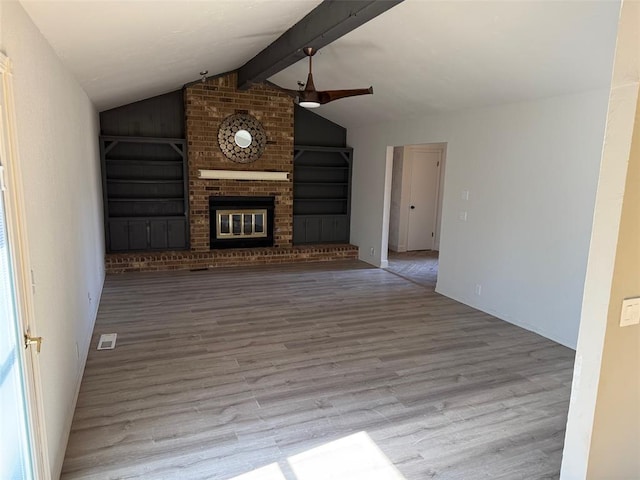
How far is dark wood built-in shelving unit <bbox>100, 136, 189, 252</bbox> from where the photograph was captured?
673 centimetres

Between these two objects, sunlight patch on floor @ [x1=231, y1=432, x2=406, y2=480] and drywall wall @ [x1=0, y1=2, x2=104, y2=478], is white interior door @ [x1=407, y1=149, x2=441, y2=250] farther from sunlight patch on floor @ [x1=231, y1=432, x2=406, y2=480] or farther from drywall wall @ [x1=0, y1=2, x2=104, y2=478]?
sunlight patch on floor @ [x1=231, y1=432, x2=406, y2=480]

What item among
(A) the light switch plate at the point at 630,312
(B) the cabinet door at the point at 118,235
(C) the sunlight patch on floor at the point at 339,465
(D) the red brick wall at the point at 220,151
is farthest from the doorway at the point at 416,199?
(A) the light switch plate at the point at 630,312

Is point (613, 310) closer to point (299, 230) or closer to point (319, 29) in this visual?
point (319, 29)

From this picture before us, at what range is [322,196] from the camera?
8281 mm

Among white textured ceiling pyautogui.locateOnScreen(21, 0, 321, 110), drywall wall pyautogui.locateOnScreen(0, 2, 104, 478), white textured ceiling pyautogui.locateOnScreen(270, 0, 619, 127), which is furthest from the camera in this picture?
white textured ceiling pyautogui.locateOnScreen(270, 0, 619, 127)

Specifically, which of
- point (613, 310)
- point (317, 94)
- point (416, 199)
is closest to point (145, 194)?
point (317, 94)

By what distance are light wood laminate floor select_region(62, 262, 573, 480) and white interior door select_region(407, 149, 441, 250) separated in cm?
397

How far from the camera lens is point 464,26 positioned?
349 centimetres

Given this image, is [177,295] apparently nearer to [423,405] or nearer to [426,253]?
[423,405]

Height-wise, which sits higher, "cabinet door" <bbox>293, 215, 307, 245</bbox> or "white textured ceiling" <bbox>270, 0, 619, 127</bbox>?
"white textured ceiling" <bbox>270, 0, 619, 127</bbox>

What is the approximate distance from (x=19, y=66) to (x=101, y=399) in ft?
7.10

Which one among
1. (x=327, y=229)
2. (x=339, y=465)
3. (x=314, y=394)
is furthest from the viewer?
(x=327, y=229)

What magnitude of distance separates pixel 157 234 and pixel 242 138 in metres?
2.15

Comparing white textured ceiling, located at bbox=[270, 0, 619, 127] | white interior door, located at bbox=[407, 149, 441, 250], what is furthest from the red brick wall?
white interior door, located at bbox=[407, 149, 441, 250]
